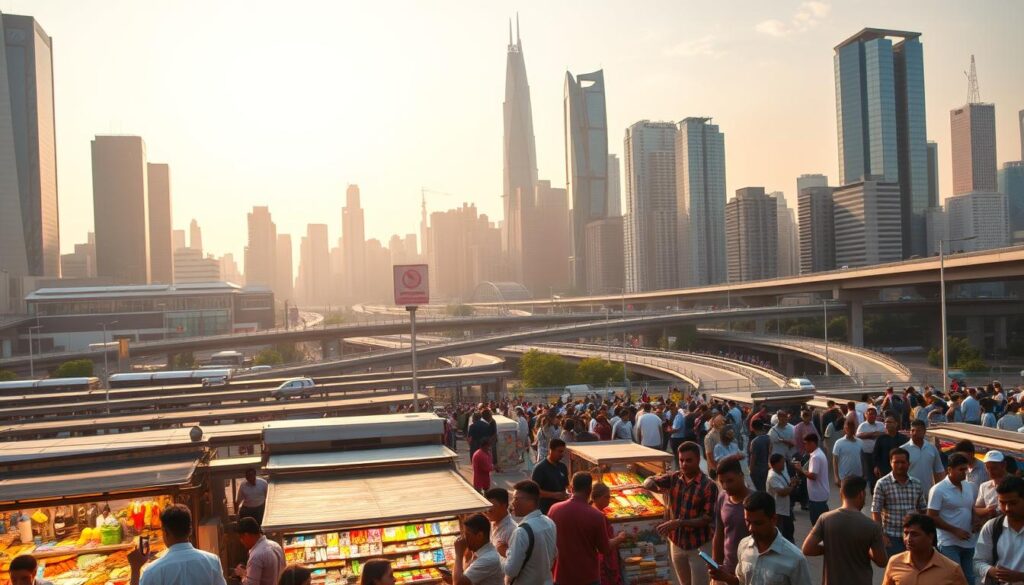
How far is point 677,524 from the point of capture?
25.6ft

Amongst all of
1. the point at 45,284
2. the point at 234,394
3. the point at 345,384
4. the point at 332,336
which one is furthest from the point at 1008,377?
the point at 45,284

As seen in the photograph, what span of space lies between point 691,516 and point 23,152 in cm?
18238

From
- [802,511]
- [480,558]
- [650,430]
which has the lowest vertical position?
[802,511]

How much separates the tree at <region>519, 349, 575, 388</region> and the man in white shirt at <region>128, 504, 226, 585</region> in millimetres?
63627

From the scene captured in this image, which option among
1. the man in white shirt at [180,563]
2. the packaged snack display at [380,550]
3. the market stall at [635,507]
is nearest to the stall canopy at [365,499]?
the packaged snack display at [380,550]

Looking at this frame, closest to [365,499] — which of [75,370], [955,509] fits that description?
[955,509]

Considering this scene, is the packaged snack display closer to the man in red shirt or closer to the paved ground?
the man in red shirt

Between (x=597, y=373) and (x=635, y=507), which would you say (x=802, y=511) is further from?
(x=597, y=373)

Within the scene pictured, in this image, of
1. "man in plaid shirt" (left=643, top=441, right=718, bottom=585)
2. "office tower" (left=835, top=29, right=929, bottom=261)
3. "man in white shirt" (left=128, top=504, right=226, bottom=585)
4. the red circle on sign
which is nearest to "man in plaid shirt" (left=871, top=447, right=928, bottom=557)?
"man in plaid shirt" (left=643, top=441, right=718, bottom=585)

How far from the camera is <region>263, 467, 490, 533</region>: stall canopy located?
7406 mm

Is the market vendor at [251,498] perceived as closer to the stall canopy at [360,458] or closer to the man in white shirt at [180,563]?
the stall canopy at [360,458]

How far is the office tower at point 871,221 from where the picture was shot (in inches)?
6481

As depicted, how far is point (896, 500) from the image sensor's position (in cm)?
798

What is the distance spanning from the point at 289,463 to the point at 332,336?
9100 cm
